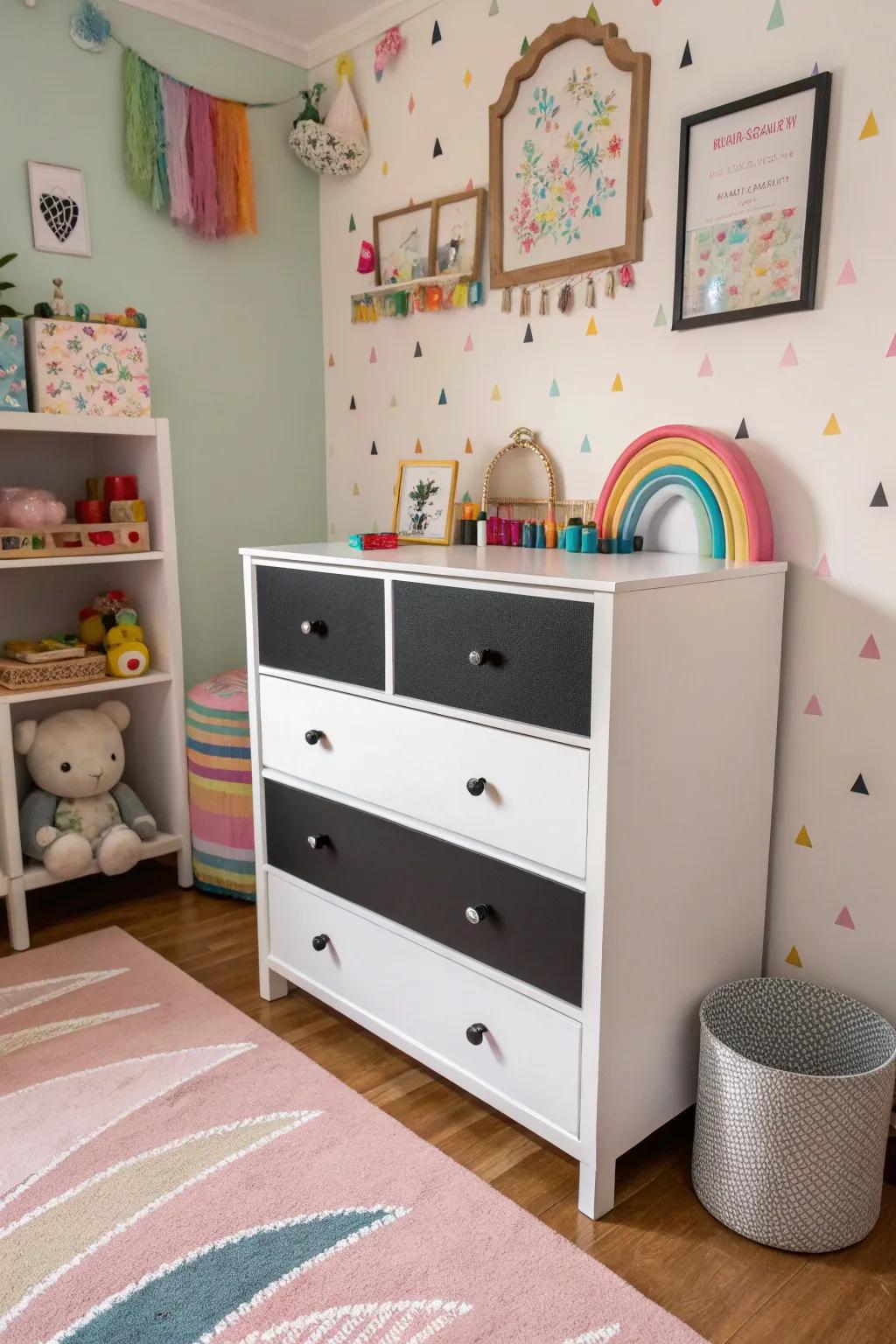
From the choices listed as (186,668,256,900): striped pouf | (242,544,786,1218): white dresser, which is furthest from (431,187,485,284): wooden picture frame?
(186,668,256,900): striped pouf

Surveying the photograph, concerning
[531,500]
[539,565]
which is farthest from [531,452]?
[539,565]

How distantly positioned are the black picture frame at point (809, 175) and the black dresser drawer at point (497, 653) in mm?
729

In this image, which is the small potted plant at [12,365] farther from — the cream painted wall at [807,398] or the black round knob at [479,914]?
the black round knob at [479,914]

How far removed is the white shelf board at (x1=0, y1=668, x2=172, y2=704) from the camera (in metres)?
2.38

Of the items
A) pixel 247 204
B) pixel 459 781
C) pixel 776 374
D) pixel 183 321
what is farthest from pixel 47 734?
pixel 776 374

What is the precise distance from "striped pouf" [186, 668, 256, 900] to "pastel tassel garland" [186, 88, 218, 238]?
1.27 m

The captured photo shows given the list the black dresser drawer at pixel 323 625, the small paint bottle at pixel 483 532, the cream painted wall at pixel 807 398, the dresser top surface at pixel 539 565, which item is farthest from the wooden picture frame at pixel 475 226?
the black dresser drawer at pixel 323 625

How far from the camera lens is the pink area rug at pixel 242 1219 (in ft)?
4.34

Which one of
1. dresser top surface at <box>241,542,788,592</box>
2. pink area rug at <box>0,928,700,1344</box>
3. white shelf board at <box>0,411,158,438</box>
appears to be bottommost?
pink area rug at <box>0,928,700,1344</box>

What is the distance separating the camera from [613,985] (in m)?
1.48

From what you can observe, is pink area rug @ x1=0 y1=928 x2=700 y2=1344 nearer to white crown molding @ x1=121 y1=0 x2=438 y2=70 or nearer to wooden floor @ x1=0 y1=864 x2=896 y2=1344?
wooden floor @ x1=0 y1=864 x2=896 y2=1344

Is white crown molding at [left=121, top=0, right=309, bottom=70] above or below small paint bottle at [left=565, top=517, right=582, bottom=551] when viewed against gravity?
above

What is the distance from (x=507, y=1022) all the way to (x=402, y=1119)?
0.30 metres

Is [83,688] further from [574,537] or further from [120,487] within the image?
[574,537]
